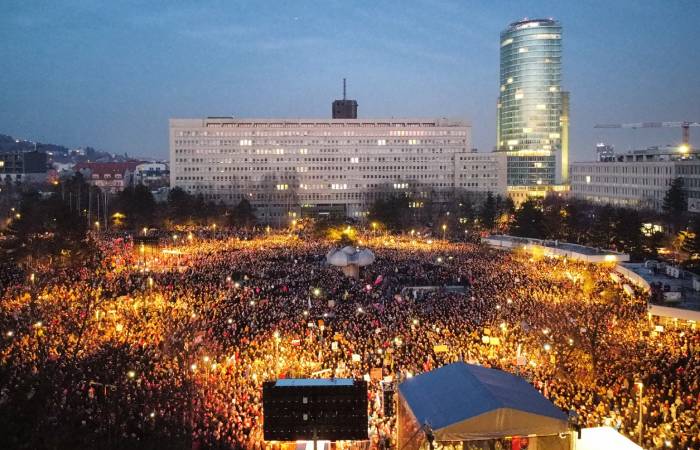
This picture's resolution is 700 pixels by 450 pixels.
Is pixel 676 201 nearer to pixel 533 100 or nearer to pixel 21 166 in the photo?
pixel 533 100

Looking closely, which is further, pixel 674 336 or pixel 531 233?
pixel 531 233

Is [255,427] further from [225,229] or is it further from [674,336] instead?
[225,229]

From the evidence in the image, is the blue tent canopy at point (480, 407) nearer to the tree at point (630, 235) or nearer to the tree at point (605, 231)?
the tree at point (630, 235)

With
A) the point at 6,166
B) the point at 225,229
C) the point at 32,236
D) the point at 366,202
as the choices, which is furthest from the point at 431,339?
the point at 6,166

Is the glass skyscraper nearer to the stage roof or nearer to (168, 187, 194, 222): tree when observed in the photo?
(168, 187, 194, 222): tree

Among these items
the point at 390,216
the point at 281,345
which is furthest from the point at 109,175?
the point at 281,345

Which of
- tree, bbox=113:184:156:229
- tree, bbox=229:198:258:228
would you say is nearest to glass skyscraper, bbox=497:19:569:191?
tree, bbox=229:198:258:228
